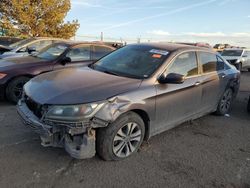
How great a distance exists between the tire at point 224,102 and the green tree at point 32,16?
19.8 m

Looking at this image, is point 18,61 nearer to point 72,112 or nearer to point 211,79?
point 72,112

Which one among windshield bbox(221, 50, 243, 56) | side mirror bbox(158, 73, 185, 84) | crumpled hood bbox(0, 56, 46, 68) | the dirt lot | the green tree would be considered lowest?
the dirt lot

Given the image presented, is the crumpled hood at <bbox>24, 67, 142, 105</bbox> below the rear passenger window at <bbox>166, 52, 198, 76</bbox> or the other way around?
below

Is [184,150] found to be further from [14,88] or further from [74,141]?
[14,88]

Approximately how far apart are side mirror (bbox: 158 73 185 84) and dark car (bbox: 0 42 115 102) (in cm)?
330

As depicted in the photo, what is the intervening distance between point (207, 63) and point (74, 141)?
3.07 meters

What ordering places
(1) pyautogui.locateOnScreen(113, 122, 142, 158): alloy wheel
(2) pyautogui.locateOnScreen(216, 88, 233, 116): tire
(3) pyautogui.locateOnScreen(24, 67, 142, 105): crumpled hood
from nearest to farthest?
(3) pyautogui.locateOnScreen(24, 67, 142, 105): crumpled hood, (1) pyautogui.locateOnScreen(113, 122, 142, 158): alloy wheel, (2) pyautogui.locateOnScreen(216, 88, 233, 116): tire

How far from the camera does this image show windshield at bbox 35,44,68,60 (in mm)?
6765

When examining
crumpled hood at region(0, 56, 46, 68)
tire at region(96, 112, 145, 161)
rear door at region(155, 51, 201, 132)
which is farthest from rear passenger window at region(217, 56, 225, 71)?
crumpled hood at region(0, 56, 46, 68)

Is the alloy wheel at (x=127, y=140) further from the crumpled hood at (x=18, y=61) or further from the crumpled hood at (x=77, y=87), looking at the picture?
the crumpled hood at (x=18, y=61)

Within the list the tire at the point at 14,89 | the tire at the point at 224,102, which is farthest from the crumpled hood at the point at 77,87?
the tire at the point at 224,102

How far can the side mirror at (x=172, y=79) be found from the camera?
3.78 metres

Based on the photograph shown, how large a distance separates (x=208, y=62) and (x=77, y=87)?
2804mm

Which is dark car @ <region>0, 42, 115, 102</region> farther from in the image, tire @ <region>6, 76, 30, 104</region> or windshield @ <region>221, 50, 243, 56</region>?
windshield @ <region>221, 50, 243, 56</region>
